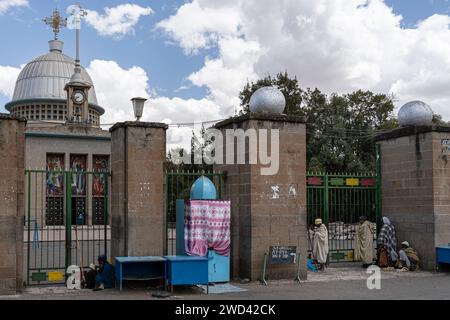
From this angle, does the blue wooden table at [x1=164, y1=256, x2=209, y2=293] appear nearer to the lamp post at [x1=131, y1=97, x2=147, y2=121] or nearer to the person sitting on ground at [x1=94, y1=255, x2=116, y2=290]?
the person sitting on ground at [x1=94, y1=255, x2=116, y2=290]

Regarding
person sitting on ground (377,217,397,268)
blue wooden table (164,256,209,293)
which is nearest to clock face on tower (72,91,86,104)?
person sitting on ground (377,217,397,268)

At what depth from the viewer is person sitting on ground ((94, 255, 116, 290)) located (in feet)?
34.8

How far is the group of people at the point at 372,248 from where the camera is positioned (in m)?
13.5

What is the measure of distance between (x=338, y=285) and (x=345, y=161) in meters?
25.3

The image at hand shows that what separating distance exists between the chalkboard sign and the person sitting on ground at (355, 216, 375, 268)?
325 centimetres

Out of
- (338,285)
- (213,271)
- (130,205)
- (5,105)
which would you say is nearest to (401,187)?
(338,285)

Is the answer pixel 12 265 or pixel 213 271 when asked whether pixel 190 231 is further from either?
pixel 12 265

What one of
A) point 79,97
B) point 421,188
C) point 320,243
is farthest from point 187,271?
point 79,97

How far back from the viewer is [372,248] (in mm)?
14289

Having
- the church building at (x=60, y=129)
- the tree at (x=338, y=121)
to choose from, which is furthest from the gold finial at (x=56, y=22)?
the tree at (x=338, y=121)

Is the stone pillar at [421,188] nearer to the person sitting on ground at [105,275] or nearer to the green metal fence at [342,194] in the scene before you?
the green metal fence at [342,194]

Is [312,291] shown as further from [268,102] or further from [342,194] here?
[342,194]

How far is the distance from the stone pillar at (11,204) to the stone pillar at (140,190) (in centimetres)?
198
